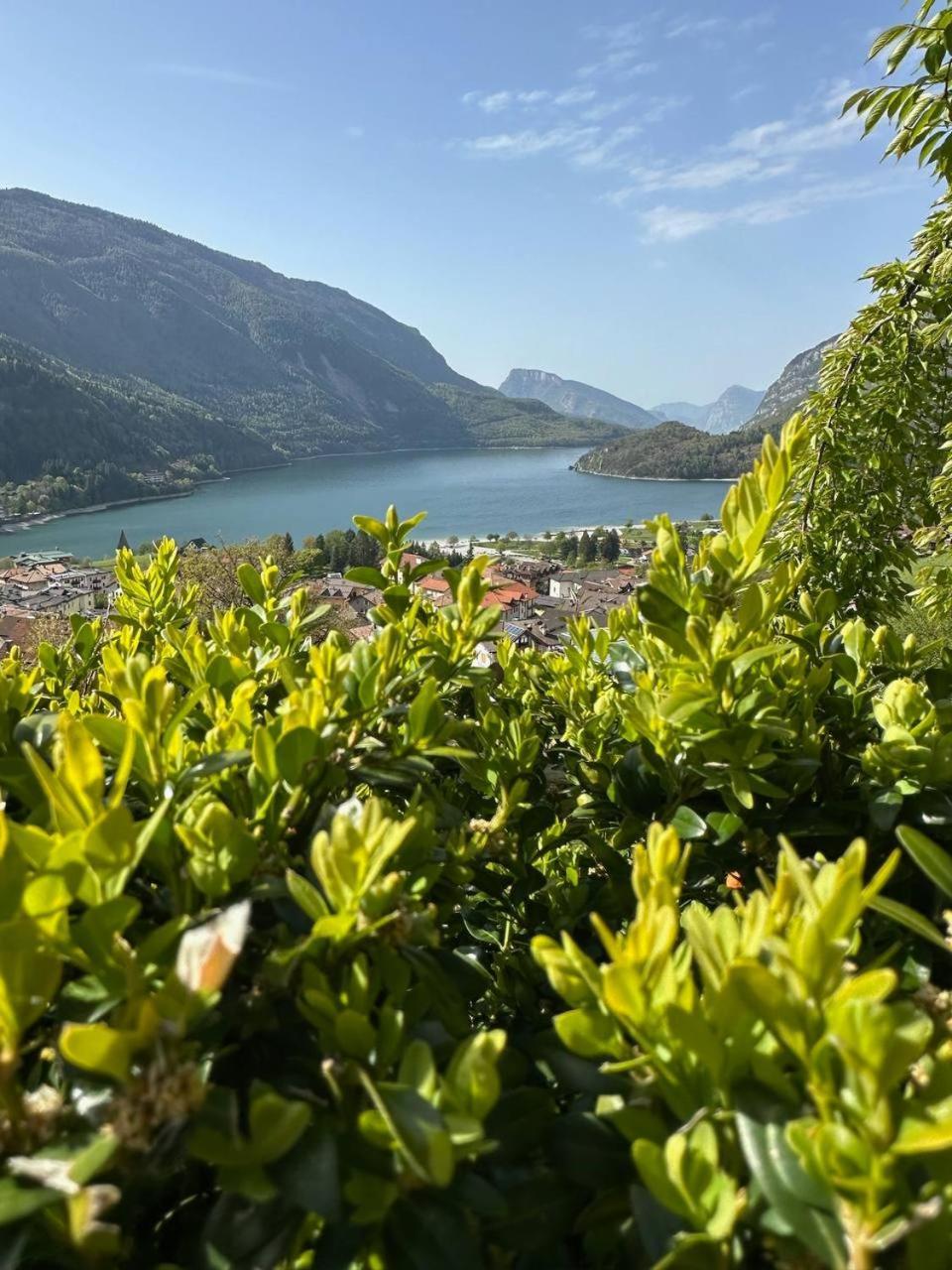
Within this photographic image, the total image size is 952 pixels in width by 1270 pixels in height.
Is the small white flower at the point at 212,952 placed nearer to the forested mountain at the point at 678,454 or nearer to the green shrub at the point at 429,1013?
the green shrub at the point at 429,1013

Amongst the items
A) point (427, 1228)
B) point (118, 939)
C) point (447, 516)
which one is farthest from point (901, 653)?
point (447, 516)

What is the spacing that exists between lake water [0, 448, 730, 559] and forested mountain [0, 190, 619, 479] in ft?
89.7

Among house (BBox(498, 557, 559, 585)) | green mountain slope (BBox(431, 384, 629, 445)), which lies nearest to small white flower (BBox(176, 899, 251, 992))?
house (BBox(498, 557, 559, 585))

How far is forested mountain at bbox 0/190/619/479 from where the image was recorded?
155500 mm

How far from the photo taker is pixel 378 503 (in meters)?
86.4

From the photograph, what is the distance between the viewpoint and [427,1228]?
0.65 m

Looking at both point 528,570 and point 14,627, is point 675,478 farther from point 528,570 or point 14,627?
point 14,627

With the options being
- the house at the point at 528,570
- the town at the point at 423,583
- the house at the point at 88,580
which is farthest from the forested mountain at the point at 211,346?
the house at the point at 88,580

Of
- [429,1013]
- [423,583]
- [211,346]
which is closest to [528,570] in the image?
[423,583]

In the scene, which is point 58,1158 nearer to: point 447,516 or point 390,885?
point 390,885

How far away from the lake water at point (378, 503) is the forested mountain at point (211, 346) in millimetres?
27347

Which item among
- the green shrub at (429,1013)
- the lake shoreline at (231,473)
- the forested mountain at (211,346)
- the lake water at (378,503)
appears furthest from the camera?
the forested mountain at (211,346)

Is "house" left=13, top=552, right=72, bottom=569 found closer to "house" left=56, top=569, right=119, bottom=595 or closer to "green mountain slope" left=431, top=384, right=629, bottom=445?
"house" left=56, top=569, right=119, bottom=595

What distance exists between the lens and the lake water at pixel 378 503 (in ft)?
245
